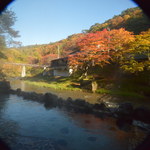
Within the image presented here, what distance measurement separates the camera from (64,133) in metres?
3.93

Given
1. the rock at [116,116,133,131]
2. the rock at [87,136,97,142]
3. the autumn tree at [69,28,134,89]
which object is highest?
the autumn tree at [69,28,134,89]

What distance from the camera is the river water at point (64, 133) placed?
3340 millimetres

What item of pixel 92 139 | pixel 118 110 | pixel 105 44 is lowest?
pixel 92 139

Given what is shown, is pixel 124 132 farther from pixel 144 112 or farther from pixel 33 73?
pixel 33 73

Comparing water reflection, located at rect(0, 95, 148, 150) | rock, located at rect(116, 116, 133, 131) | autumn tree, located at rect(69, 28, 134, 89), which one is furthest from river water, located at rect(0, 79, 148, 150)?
autumn tree, located at rect(69, 28, 134, 89)

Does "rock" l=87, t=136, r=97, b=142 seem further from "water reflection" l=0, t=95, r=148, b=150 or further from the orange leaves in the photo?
the orange leaves

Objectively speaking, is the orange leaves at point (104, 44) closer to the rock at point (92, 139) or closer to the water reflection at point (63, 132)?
the water reflection at point (63, 132)

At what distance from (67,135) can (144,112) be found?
317 centimetres

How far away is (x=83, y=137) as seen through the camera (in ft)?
12.2

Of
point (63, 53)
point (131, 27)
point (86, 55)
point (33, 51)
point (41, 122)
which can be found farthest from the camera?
point (33, 51)

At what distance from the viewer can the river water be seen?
11.0 feet

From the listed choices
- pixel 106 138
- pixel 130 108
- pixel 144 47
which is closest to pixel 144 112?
pixel 130 108

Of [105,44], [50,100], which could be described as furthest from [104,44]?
[50,100]

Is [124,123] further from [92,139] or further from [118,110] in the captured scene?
[92,139]
